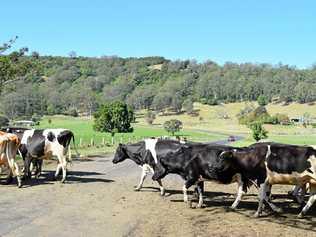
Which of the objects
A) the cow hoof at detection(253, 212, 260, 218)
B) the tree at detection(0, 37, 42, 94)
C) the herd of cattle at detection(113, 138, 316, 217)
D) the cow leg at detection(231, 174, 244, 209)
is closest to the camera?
the cow hoof at detection(253, 212, 260, 218)

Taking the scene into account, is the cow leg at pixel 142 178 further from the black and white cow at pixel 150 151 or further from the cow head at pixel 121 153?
the cow head at pixel 121 153

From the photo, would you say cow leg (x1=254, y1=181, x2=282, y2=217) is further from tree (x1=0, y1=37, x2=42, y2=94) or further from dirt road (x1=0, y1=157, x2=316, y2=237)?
tree (x1=0, y1=37, x2=42, y2=94)

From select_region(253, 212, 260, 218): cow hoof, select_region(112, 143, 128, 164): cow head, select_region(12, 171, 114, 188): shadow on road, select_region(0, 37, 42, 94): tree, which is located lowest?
select_region(12, 171, 114, 188): shadow on road

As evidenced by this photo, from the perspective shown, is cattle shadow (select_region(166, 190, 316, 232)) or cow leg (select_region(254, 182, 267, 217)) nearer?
cattle shadow (select_region(166, 190, 316, 232))

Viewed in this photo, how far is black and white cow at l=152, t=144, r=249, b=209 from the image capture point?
14.6 metres

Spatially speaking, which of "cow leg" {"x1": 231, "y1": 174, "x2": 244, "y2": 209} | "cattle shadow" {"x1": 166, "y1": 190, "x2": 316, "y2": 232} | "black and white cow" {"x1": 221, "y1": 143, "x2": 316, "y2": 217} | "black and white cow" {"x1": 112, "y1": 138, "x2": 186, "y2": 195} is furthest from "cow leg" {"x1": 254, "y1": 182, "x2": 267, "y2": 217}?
"black and white cow" {"x1": 112, "y1": 138, "x2": 186, "y2": 195}

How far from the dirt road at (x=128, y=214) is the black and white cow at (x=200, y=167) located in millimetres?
696

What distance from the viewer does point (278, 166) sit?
13.5 metres

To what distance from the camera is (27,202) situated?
47.8 ft

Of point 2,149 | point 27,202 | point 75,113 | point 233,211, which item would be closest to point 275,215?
point 233,211

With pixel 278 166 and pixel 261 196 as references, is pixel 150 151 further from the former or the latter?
pixel 278 166

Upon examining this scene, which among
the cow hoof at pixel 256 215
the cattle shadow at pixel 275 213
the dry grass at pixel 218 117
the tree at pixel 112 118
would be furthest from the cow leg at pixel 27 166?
the dry grass at pixel 218 117

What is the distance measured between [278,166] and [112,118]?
84.9 metres

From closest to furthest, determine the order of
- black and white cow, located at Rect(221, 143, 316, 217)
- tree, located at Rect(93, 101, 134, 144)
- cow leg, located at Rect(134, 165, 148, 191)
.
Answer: black and white cow, located at Rect(221, 143, 316, 217)
cow leg, located at Rect(134, 165, 148, 191)
tree, located at Rect(93, 101, 134, 144)
